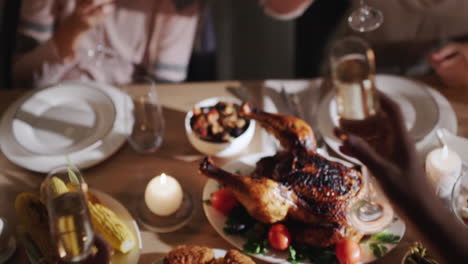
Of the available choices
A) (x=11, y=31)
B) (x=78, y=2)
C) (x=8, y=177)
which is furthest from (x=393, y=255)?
(x=11, y=31)

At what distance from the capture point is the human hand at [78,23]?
64.2 inches

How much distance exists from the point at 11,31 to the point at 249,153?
1102 mm

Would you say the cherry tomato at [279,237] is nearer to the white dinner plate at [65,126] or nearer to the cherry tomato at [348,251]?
the cherry tomato at [348,251]

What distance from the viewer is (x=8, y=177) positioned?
1.33 m

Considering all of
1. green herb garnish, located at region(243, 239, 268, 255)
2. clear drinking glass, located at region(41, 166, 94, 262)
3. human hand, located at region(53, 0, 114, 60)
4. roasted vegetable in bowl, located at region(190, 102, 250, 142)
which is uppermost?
human hand, located at region(53, 0, 114, 60)

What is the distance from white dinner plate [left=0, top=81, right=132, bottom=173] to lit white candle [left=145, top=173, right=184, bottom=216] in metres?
0.20

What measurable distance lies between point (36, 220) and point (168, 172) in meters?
0.35

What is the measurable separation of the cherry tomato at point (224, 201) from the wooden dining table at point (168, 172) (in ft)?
0.17

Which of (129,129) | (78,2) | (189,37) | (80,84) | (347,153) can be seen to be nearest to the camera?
(347,153)

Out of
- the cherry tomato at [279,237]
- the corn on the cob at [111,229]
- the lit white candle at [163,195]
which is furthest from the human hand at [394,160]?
the corn on the cob at [111,229]

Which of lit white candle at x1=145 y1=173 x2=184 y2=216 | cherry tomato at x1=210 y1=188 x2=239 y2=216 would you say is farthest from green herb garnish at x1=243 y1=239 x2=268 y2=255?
lit white candle at x1=145 y1=173 x2=184 y2=216

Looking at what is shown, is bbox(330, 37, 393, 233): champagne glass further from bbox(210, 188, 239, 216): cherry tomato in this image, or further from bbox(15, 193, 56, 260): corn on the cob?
bbox(15, 193, 56, 260): corn on the cob

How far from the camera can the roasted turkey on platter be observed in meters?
1.10

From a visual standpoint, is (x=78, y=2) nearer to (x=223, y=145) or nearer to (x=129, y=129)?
(x=129, y=129)
